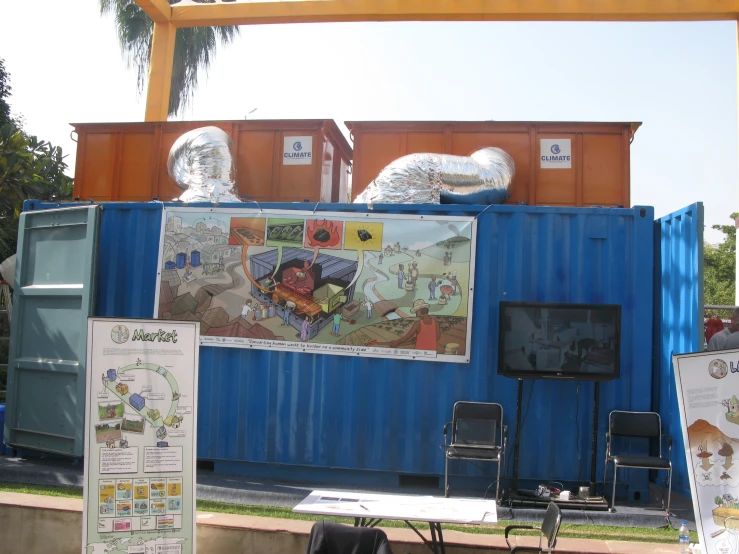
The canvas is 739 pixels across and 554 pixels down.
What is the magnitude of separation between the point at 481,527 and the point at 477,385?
61.7 inches

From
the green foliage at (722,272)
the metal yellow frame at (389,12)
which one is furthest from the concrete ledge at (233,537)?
the green foliage at (722,272)

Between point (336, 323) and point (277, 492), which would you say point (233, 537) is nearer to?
point (277, 492)

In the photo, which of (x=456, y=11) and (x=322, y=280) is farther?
(x=456, y=11)

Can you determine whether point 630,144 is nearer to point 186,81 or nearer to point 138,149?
point 138,149

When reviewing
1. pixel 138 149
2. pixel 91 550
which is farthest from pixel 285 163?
pixel 91 550

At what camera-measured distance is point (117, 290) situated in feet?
25.1

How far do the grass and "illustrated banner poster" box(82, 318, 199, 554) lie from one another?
1.56m

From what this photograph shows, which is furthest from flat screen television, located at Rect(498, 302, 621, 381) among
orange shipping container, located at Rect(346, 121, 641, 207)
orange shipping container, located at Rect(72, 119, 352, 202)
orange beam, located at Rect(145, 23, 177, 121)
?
orange beam, located at Rect(145, 23, 177, 121)

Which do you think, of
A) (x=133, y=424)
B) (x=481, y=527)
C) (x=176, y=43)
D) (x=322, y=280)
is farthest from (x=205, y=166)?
(x=176, y=43)

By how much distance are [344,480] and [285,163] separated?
371 centimetres

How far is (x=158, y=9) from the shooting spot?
33.8ft

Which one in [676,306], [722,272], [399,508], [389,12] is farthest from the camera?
[722,272]

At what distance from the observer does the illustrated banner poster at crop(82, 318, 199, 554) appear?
14.1 feet

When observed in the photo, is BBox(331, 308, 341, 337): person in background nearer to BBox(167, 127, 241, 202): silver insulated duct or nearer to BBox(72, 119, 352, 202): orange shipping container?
BBox(72, 119, 352, 202): orange shipping container
